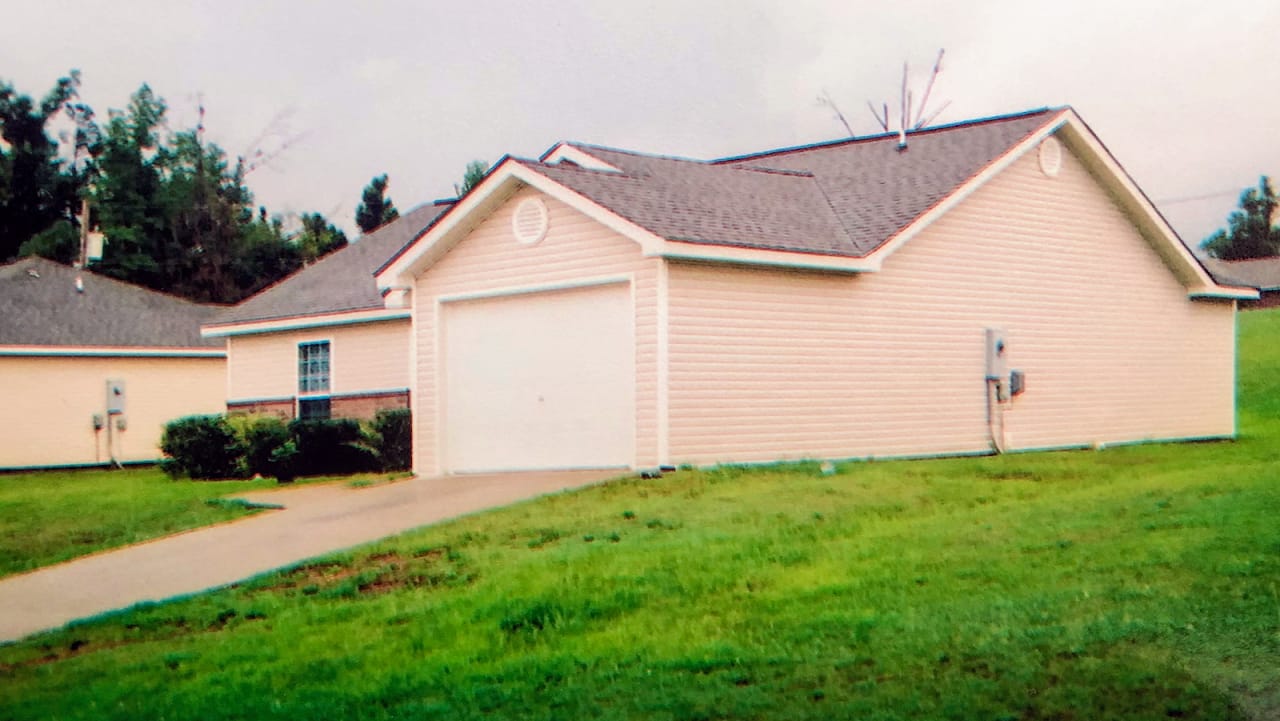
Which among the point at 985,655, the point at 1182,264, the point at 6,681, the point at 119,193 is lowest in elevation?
the point at 6,681

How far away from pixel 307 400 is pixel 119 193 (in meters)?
29.4

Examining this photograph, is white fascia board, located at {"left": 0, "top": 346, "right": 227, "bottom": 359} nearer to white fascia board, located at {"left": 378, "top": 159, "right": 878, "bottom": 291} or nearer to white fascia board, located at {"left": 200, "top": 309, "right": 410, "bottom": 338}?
white fascia board, located at {"left": 200, "top": 309, "right": 410, "bottom": 338}

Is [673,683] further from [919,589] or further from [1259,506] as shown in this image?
[1259,506]

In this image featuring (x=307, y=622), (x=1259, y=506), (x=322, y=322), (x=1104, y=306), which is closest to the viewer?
(x=307, y=622)

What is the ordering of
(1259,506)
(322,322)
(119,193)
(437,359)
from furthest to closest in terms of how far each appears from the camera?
(119,193), (322,322), (437,359), (1259,506)

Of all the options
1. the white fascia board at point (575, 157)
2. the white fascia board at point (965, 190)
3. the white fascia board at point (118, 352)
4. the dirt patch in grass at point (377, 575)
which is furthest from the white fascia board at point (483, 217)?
the white fascia board at point (118, 352)

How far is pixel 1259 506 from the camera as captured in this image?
36.7 feet

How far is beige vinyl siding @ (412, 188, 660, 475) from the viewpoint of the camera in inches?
653

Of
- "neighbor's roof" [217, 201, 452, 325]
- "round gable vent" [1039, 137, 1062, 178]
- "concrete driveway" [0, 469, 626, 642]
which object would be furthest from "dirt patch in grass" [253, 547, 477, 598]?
"round gable vent" [1039, 137, 1062, 178]

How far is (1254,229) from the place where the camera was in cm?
8462

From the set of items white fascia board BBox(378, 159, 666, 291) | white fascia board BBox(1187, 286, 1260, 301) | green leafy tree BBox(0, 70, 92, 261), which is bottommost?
white fascia board BBox(1187, 286, 1260, 301)

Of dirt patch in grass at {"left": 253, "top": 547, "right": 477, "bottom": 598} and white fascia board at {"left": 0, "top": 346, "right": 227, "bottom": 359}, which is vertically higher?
white fascia board at {"left": 0, "top": 346, "right": 227, "bottom": 359}

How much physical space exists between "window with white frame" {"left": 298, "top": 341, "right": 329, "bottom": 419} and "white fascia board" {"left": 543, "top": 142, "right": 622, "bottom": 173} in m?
5.94

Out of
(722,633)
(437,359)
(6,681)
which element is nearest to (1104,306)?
(437,359)
